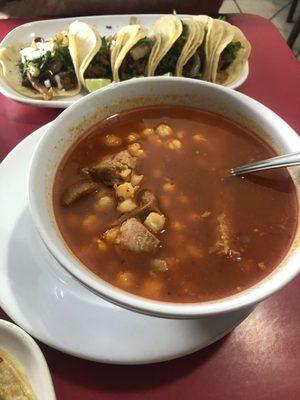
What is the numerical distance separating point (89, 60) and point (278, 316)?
1514 millimetres

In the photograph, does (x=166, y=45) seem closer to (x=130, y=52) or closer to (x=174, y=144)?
(x=130, y=52)

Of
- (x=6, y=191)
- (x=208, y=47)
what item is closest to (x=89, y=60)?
(x=208, y=47)

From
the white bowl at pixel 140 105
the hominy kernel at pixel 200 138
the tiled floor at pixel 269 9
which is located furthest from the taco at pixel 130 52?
the tiled floor at pixel 269 9

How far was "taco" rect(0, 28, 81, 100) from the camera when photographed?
2178 millimetres

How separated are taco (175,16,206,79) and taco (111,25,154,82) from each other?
181mm

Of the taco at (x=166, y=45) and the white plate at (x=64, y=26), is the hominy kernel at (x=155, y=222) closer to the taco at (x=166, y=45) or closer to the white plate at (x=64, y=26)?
the white plate at (x=64, y=26)

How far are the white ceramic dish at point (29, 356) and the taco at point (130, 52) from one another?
5.01ft


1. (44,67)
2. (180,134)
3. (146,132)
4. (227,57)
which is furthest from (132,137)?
(227,57)

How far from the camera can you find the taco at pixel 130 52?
2.22 metres

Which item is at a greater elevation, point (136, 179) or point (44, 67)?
point (136, 179)

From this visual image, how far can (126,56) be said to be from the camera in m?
2.31

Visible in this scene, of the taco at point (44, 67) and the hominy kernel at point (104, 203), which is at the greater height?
the hominy kernel at point (104, 203)

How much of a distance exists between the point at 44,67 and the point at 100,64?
287mm

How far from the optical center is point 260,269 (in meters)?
1.21
